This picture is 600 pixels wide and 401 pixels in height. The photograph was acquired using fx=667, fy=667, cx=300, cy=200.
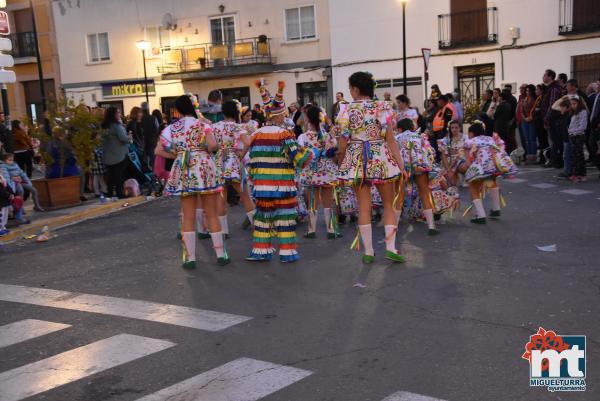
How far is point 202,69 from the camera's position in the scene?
28688mm

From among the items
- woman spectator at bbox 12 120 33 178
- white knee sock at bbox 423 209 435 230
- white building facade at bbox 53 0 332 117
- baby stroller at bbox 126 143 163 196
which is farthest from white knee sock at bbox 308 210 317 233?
white building facade at bbox 53 0 332 117

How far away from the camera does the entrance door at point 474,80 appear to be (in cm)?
2374

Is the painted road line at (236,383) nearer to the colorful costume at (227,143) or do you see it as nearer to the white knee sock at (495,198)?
the colorful costume at (227,143)

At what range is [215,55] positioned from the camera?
93.3 ft

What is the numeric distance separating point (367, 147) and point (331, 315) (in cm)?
218

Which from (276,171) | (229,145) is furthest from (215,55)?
(276,171)

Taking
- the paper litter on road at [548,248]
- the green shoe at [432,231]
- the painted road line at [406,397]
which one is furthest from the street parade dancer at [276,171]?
the painted road line at [406,397]

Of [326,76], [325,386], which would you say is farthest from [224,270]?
[326,76]

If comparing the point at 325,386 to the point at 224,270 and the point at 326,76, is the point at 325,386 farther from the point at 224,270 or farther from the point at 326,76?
the point at 326,76

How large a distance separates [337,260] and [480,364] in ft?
10.4

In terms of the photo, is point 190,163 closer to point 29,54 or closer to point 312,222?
point 312,222

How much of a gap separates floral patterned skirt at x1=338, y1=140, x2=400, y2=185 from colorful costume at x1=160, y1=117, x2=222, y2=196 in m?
1.47

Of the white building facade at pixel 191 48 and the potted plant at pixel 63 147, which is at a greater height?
the white building facade at pixel 191 48

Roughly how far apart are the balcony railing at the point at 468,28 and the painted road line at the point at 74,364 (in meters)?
20.9
